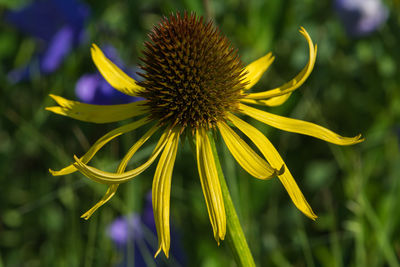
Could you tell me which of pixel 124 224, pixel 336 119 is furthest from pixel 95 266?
pixel 336 119

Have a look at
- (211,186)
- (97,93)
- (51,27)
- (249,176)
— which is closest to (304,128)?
(211,186)

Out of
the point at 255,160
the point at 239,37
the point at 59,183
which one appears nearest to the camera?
the point at 255,160

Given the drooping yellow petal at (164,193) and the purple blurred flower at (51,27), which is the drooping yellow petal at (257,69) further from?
the purple blurred flower at (51,27)

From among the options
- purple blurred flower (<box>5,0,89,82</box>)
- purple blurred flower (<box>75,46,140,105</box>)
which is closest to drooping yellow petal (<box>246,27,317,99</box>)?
purple blurred flower (<box>75,46,140,105</box>)

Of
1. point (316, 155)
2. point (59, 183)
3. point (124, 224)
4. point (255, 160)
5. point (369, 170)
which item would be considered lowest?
point (59, 183)

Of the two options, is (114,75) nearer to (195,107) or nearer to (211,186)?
(195,107)

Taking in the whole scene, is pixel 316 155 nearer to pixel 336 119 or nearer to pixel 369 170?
pixel 336 119

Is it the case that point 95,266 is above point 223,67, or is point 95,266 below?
below
